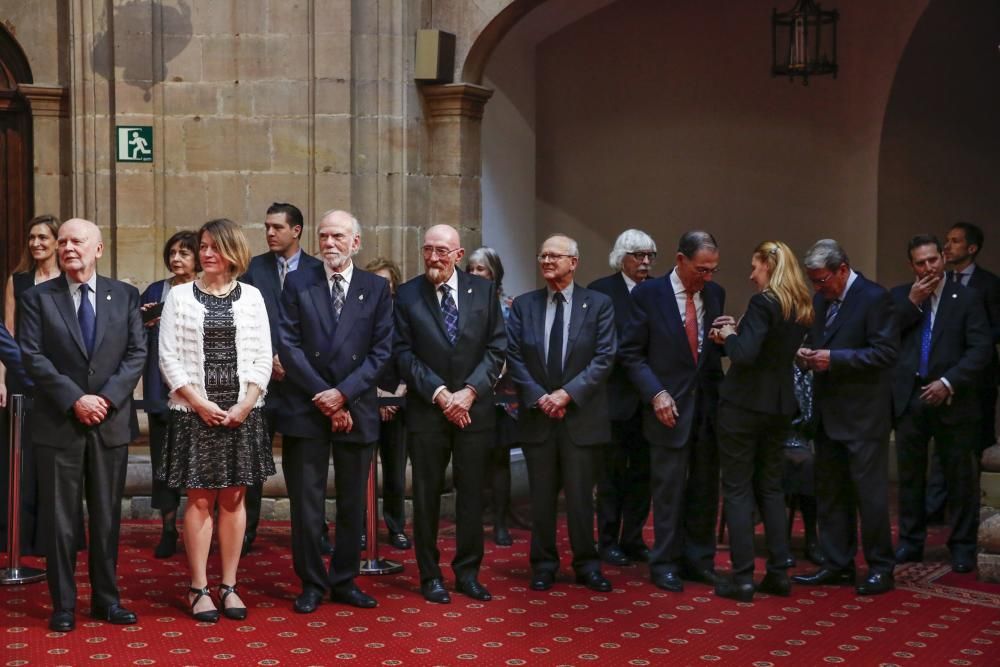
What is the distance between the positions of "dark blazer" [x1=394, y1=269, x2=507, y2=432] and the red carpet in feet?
2.72

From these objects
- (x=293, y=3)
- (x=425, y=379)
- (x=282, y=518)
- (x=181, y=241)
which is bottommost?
(x=282, y=518)

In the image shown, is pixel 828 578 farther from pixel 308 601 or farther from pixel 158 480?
pixel 158 480

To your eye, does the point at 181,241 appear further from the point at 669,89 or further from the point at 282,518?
the point at 669,89

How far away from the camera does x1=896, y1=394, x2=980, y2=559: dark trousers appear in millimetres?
7617

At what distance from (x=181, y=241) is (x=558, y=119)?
467 cm

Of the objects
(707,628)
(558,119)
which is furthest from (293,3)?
(707,628)

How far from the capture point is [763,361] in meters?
6.77

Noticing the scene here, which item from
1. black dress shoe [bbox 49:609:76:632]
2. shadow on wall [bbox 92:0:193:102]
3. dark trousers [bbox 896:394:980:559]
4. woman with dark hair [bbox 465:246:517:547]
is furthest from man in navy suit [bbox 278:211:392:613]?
shadow on wall [bbox 92:0:193:102]

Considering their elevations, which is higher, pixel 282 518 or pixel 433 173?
pixel 433 173

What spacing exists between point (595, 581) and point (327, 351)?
5.38 ft

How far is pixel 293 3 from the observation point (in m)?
9.11

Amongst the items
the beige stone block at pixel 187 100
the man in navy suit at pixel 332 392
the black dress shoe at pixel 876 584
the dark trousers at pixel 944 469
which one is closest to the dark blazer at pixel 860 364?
the black dress shoe at pixel 876 584

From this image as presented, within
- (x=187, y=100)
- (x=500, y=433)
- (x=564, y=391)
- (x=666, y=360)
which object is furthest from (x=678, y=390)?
(x=187, y=100)

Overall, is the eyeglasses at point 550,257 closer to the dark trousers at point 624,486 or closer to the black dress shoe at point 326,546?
the dark trousers at point 624,486
